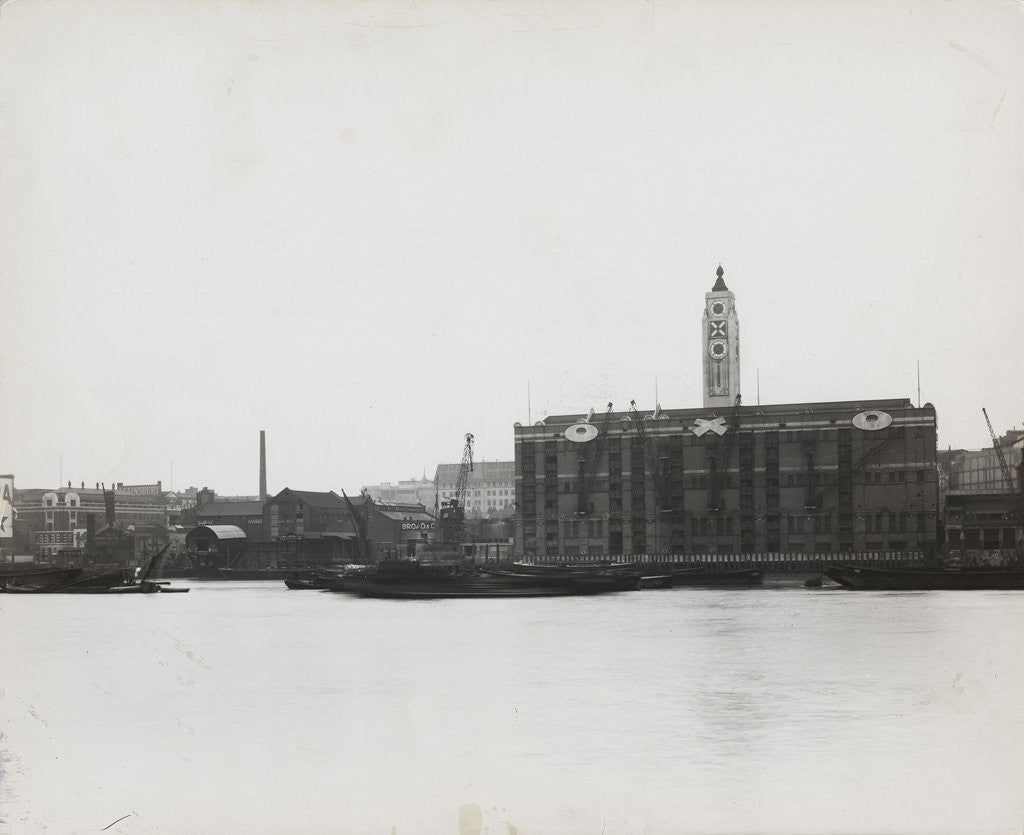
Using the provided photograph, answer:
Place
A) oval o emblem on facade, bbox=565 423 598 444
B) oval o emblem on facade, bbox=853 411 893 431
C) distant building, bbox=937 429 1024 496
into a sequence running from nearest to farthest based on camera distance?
oval o emblem on facade, bbox=853 411 893 431 < oval o emblem on facade, bbox=565 423 598 444 < distant building, bbox=937 429 1024 496

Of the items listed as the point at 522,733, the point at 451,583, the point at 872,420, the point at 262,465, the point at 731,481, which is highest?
the point at 872,420

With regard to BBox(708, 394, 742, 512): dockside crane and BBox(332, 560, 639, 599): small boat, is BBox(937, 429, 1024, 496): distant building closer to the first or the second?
BBox(708, 394, 742, 512): dockside crane

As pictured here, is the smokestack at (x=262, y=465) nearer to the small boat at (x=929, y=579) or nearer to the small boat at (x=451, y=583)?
the small boat at (x=451, y=583)

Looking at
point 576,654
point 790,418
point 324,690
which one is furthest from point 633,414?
point 324,690

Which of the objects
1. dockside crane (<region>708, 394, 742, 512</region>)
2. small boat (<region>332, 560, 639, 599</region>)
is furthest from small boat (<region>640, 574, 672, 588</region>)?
dockside crane (<region>708, 394, 742, 512</region>)

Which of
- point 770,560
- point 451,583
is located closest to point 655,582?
point 770,560

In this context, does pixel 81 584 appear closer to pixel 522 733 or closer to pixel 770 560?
pixel 770 560

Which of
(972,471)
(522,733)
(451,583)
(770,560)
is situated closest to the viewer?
(522,733)
